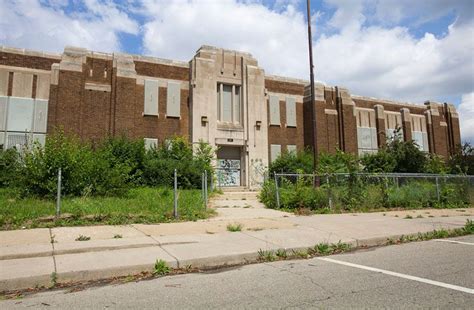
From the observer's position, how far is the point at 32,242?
300 inches

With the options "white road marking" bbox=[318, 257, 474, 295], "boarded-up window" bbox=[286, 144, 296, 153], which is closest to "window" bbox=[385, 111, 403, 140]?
"boarded-up window" bbox=[286, 144, 296, 153]

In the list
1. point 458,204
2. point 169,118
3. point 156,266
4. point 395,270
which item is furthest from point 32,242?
point 169,118

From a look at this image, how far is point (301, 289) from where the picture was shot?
16.3 feet

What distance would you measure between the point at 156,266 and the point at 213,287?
135 cm

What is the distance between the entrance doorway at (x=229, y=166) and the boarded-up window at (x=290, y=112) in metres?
5.22

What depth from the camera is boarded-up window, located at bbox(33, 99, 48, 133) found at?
2419 cm

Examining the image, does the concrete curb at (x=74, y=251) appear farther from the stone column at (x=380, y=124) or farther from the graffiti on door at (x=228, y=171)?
the stone column at (x=380, y=124)

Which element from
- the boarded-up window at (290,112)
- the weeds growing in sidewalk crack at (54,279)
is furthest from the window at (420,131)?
the weeds growing in sidewalk crack at (54,279)

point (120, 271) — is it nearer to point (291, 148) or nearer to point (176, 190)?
point (176, 190)

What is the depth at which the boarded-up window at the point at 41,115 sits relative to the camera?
79.4 feet

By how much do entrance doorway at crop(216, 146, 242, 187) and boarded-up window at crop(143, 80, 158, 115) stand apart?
5.69 metres

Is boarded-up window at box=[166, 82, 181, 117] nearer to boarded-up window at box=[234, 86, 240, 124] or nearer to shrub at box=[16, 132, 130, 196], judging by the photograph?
boarded-up window at box=[234, 86, 240, 124]

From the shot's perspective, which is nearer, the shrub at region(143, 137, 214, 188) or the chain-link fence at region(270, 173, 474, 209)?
the chain-link fence at region(270, 173, 474, 209)

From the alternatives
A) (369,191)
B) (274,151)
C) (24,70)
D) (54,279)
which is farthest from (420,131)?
(54,279)
